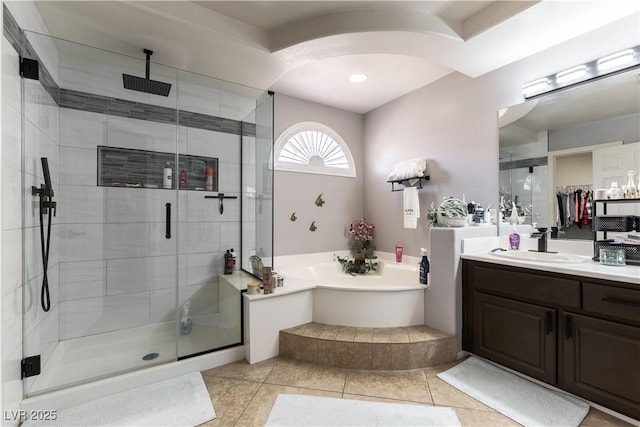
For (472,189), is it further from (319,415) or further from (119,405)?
(119,405)

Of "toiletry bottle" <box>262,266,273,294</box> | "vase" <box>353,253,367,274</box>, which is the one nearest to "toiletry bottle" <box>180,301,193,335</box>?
"toiletry bottle" <box>262,266,273,294</box>

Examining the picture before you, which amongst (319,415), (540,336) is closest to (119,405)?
(319,415)

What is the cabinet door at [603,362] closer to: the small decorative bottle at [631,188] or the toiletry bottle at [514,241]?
the toiletry bottle at [514,241]

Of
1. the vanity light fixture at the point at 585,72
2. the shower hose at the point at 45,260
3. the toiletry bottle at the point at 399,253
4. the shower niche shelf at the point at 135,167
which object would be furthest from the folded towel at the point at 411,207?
the shower hose at the point at 45,260

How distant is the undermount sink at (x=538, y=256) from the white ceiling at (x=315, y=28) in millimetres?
1582

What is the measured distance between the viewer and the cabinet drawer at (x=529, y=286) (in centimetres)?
172

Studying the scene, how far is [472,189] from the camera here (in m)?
2.76

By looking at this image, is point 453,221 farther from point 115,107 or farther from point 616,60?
point 115,107

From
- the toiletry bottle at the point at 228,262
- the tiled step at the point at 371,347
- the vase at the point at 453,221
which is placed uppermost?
the vase at the point at 453,221

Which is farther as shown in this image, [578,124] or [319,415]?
[578,124]

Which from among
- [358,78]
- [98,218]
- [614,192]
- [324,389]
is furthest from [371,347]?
[358,78]

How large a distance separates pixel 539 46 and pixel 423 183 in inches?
59.3

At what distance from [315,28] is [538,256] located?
7.86 ft

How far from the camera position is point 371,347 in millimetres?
2139
